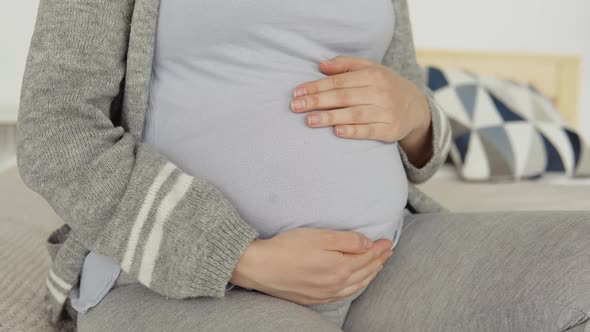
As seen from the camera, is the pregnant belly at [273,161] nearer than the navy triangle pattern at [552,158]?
Yes

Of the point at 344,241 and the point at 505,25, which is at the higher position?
the point at 344,241

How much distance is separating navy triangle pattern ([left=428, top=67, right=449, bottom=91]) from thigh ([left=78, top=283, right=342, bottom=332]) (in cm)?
134

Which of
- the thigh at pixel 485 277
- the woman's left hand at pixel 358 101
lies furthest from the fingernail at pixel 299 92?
the thigh at pixel 485 277

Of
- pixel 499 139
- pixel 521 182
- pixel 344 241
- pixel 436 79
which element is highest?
pixel 344 241

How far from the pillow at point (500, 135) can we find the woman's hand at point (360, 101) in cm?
97

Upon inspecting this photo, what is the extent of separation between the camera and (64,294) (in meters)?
0.69

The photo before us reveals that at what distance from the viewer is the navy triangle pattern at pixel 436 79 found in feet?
5.97

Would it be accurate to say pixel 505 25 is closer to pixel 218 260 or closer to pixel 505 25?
pixel 505 25

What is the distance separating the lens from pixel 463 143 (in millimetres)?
1710

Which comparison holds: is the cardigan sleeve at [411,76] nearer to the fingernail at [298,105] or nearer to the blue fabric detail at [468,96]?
the fingernail at [298,105]

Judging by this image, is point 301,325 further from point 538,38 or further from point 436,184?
point 538,38

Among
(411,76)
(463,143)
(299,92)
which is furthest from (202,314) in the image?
(463,143)

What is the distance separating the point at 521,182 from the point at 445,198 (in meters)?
0.40

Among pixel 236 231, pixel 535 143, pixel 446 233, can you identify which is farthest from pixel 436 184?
pixel 236 231
